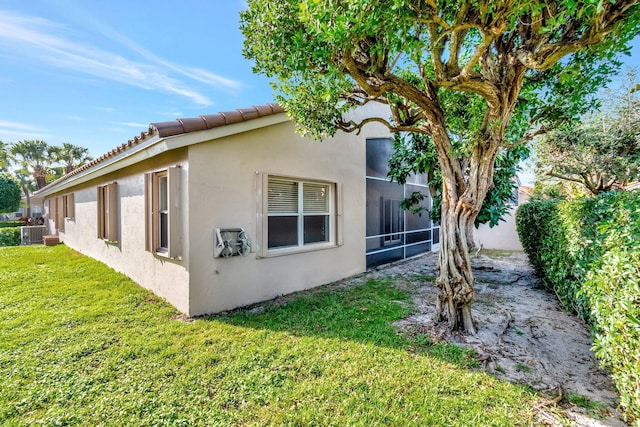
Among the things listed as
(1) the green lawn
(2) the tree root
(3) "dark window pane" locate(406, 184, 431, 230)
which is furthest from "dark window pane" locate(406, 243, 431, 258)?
(1) the green lawn

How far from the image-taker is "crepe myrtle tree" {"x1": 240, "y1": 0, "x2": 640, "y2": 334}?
314cm

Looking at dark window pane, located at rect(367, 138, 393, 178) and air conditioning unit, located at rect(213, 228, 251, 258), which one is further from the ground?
dark window pane, located at rect(367, 138, 393, 178)

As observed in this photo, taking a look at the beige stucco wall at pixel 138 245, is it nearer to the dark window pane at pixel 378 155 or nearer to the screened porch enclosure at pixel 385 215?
the screened porch enclosure at pixel 385 215

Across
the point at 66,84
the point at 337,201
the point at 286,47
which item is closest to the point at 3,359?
the point at 286,47

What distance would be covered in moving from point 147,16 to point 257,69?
5059 mm

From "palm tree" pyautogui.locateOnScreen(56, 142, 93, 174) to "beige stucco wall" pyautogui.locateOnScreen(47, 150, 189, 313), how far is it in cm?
3800

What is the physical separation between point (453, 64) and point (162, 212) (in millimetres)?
6337

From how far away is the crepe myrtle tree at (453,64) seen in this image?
3139 mm

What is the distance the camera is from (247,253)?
224 inches

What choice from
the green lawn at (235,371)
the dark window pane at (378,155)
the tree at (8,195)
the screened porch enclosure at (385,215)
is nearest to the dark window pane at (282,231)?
the green lawn at (235,371)

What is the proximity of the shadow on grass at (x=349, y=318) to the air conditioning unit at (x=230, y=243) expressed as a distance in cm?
120

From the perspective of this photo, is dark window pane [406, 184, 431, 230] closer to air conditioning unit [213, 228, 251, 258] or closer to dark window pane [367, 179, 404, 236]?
dark window pane [367, 179, 404, 236]

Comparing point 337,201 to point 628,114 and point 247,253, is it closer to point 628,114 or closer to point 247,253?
point 247,253

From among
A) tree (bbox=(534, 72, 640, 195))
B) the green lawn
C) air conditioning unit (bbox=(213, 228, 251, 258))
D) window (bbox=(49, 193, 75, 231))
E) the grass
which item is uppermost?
tree (bbox=(534, 72, 640, 195))
